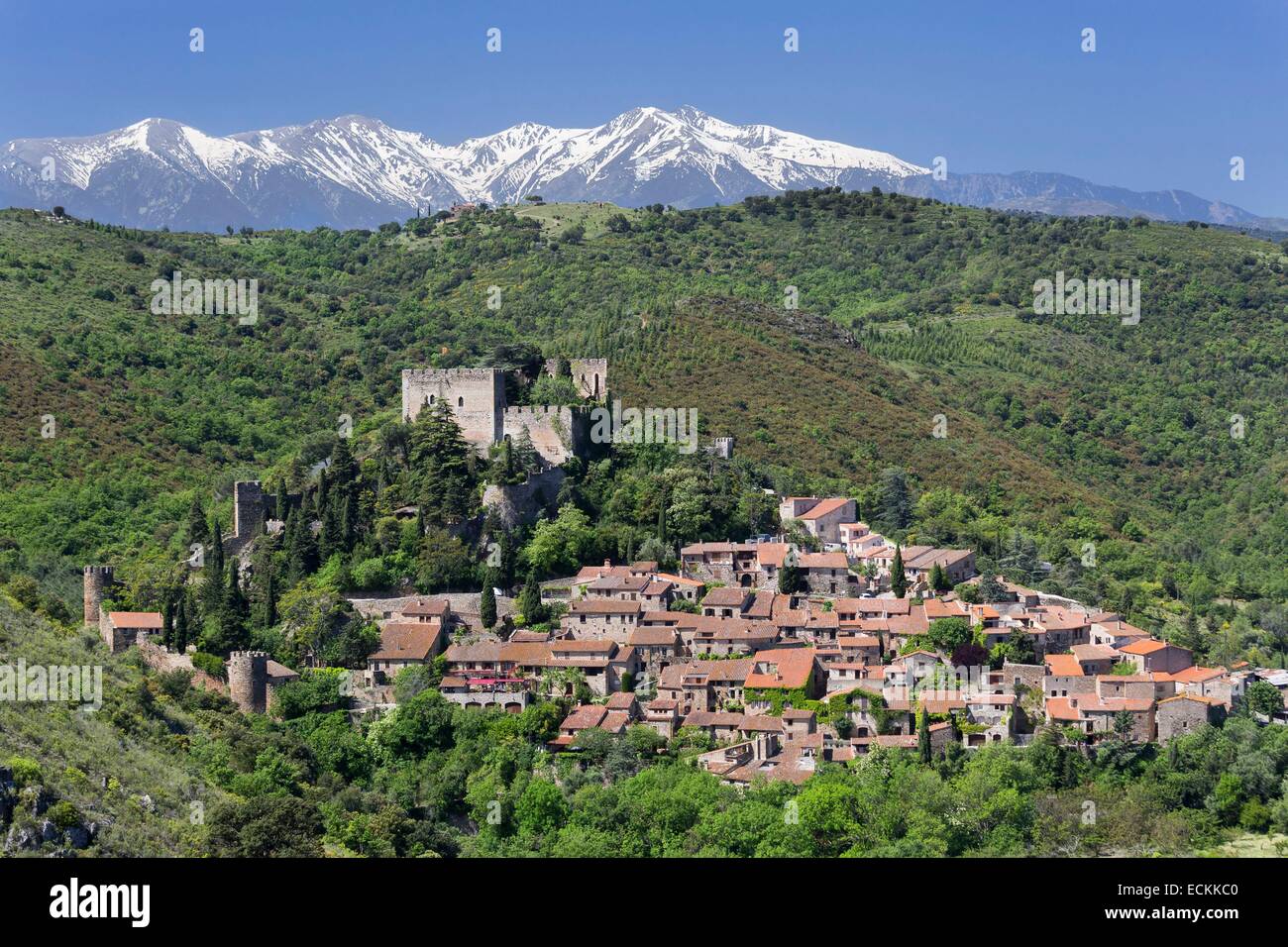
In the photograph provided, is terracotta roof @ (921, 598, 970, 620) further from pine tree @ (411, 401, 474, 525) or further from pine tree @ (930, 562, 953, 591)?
pine tree @ (411, 401, 474, 525)

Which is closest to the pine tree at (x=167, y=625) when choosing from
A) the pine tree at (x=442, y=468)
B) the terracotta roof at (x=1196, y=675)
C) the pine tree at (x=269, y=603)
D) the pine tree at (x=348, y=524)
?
the pine tree at (x=269, y=603)

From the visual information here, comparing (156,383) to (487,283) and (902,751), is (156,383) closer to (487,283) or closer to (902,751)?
(487,283)

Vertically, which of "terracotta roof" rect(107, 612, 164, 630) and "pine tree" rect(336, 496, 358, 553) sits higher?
"pine tree" rect(336, 496, 358, 553)

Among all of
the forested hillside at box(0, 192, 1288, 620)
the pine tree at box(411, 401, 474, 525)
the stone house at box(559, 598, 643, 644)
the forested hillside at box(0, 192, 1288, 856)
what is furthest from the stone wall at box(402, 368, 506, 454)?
the stone house at box(559, 598, 643, 644)

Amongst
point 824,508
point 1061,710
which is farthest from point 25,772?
point 824,508

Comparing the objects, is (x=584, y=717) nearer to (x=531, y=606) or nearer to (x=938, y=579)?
(x=531, y=606)

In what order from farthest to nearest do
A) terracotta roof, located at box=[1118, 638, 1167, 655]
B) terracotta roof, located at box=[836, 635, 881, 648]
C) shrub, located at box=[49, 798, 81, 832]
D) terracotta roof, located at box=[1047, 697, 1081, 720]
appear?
terracotta roof, located at box=[1118, 638, 1167, 655]
terracotta roof, located at box=[836, 635, 881, 648]
terracotta roof, located at box=[1047, 697, 1081, 720]
shrub, located at box=[49, 798, 81, 832]

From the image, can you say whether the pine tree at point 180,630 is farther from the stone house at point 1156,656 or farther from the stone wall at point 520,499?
the stone house at point 1156,656
